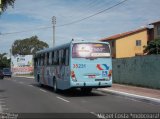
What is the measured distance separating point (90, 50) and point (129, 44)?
48.3 meters

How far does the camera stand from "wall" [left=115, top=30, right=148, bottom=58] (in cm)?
6894

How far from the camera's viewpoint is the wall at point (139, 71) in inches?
995

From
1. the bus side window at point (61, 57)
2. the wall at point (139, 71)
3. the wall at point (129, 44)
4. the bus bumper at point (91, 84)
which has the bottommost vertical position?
the bus bumper at point (91, 84)

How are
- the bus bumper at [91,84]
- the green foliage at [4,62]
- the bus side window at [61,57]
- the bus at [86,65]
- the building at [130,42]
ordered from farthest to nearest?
the green foliage at [4,62] < the building at [130,42] < the bus side window at [61,57] < the bus at [86,65] < the bus bumper at [91,84]

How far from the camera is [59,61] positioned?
24156 mm

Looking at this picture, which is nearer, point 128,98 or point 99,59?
point 128,98

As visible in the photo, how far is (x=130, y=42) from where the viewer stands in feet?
228

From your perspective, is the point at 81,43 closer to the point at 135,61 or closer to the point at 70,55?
the point at 70,55

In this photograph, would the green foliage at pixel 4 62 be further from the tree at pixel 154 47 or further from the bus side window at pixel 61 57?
the bus side window at pixel 61 57

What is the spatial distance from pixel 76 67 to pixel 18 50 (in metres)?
101

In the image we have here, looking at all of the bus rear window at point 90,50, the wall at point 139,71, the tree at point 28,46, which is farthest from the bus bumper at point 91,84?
the tree at point 28,46

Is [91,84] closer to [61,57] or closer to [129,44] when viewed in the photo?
[61,57]

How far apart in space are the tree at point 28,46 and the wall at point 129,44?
52.5 meters

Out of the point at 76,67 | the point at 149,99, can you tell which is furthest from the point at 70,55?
the point at 149,99
